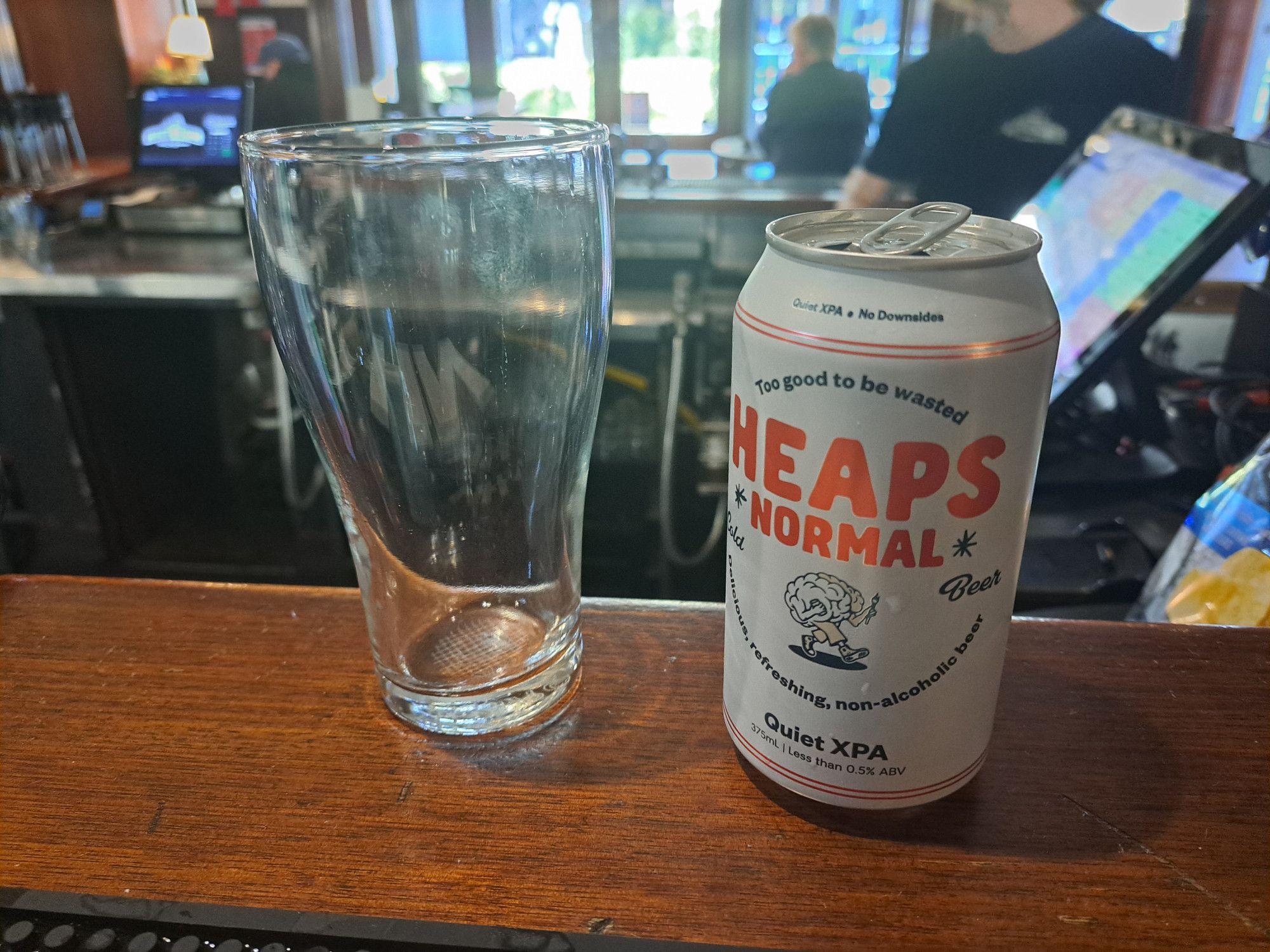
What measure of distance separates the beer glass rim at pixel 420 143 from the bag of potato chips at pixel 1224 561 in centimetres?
42

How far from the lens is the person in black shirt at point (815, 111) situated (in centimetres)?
189

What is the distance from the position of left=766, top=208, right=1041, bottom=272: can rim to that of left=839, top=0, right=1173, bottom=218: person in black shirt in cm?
81

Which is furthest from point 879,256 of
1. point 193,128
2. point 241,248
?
point 193,128

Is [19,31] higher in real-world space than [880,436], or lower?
higher

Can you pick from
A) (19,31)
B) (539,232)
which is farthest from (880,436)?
(19,31)

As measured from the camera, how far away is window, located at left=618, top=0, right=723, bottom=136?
219cm

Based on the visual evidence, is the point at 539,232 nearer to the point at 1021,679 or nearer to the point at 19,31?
the point at 1021,679

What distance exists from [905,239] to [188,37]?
2.91 m

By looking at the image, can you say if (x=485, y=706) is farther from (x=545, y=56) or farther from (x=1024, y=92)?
(x=545, y=56)

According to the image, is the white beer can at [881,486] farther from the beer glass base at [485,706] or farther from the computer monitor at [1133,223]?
the computer monitor at [1133,223]

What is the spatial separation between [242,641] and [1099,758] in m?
0.42

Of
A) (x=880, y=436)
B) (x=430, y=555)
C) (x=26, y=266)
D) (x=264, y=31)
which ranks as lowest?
(x=26, y=266)

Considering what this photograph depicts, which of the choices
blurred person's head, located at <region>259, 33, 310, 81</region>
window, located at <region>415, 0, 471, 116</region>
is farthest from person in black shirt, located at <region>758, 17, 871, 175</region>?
blurred person's head, located at <region>259, 33, 310, 81</region>

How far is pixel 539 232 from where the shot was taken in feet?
1.15
